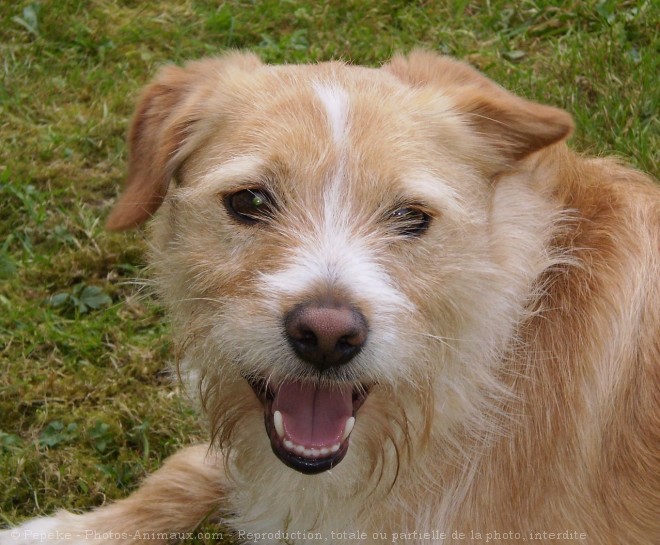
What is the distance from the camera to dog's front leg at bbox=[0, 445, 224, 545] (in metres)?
3.84

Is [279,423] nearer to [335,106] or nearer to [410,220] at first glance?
[410,220]

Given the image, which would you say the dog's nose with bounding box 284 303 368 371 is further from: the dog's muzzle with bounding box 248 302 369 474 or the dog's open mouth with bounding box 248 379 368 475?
the dog's open mouth with bounding box 248 379 368 475

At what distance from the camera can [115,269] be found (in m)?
5.06

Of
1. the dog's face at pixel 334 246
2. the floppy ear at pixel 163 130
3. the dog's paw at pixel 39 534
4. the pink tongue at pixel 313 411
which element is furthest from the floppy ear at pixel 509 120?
the dog's paw at pixel 39 534

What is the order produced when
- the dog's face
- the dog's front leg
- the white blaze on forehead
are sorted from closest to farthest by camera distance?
the dog's face → the white blaze on forehead → the dog's front leg

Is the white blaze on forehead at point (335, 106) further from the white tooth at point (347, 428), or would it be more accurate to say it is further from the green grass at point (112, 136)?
the green grass at point (112, 136)

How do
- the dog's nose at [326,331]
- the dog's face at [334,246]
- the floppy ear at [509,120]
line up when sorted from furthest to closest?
the floppy ear at [509,120], the dog's face at [334,246], the dog's nose at [326,331]

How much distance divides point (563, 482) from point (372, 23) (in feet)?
13.5

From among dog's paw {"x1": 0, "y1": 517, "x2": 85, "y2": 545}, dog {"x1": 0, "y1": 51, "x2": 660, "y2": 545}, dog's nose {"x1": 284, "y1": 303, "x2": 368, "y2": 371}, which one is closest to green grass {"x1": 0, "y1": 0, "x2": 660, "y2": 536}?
dog's paw {"x1": 0, "y1": 517, "x2": 85, "y2": 545}

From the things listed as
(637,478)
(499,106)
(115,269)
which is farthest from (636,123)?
(115,269)

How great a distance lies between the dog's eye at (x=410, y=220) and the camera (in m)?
2.83

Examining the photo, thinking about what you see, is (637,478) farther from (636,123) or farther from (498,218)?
(636,123)

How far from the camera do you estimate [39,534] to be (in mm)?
3898

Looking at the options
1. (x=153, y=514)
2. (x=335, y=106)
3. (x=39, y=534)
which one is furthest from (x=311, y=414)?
(x=39, y=534)
